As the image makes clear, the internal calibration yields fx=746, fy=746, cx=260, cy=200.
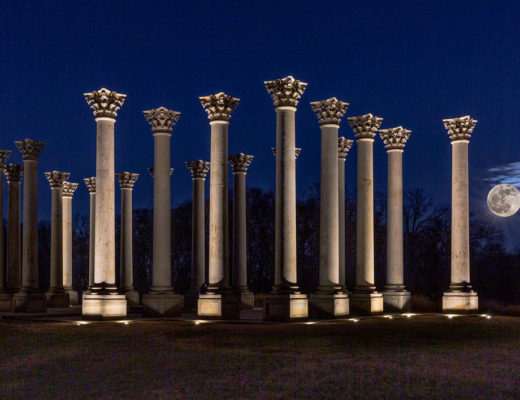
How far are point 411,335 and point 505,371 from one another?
61.0 ft

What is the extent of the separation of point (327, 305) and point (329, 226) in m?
7.68

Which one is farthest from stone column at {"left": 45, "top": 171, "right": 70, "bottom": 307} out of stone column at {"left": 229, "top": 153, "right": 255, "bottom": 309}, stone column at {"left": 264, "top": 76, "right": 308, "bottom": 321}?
stone column at {"left": 264, "top": 76, "right": 308, "bottom": 321}

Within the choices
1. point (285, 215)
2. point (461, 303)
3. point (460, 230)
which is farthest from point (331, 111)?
point (461, 303)

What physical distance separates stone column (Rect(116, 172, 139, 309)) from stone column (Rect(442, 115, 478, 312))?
38.0 metres

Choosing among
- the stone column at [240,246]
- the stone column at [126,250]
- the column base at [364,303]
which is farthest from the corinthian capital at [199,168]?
the column base at [364,303]

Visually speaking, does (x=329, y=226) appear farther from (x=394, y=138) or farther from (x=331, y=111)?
(x=394, y=138)

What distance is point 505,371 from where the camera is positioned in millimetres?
34219

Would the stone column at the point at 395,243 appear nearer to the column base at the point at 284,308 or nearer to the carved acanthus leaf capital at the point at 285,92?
the column base at the point at 284,308

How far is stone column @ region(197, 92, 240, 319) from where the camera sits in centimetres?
7018

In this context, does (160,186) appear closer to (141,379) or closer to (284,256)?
(284,256)

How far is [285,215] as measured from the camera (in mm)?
66875

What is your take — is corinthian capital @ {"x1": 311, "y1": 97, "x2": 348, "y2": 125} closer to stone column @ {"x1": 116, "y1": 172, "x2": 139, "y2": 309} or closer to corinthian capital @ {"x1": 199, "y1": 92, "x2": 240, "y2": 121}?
corinthian capital @ {"x1": 199, "y1": 92, "x2": 240, "y2": 121}

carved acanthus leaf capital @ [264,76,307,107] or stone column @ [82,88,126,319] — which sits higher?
carved acanthus leaf capital @ [264,76,307,107]

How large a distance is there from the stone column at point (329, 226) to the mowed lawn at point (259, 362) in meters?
11.3
